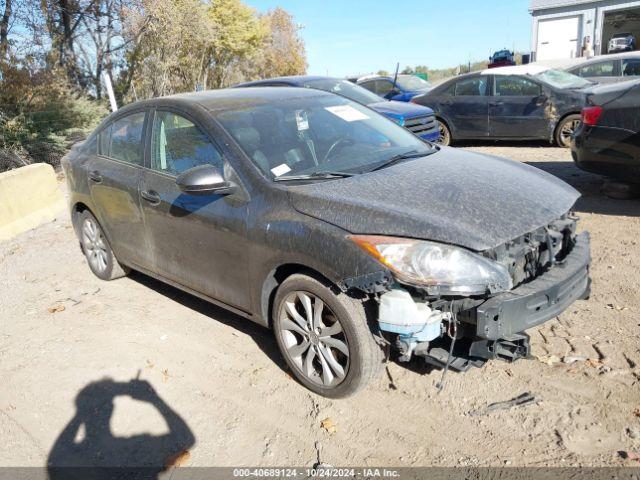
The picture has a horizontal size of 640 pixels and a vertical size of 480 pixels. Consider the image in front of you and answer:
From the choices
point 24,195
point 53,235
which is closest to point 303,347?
point 53,235

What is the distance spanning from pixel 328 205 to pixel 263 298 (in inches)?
30.5

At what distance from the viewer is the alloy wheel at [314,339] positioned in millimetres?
3063

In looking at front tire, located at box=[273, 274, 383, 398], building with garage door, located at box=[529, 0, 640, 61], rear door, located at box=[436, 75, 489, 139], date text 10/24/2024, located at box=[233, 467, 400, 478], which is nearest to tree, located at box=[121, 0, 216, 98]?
rear door, located at box=[436, 75, 489, 139]

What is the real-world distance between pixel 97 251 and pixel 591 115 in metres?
5.47

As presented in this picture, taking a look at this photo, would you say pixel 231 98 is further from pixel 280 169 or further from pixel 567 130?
pixel 567 130

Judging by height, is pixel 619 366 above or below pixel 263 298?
below

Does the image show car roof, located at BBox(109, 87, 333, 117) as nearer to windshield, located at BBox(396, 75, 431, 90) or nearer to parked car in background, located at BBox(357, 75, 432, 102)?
parked car in background, located at BBox(357, 75, 432, 102)

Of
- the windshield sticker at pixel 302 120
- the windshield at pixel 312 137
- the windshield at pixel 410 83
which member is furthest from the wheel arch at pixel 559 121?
the windshield sticker at pixel 302 120

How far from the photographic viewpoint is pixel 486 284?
2.67m

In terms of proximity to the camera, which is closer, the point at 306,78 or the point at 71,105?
the point at 306,78

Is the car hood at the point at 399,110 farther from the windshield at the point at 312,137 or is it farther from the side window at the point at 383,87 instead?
the side window at the point at 383,87

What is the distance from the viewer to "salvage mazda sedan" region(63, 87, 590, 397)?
2730 mm

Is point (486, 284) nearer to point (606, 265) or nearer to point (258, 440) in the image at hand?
point (258, 440)

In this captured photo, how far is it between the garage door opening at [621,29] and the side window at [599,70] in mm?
21257
